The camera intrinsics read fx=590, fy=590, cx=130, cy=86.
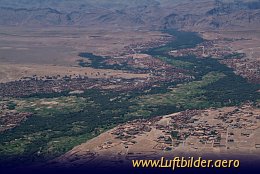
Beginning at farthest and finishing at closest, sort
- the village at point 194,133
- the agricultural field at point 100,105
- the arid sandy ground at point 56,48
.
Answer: the arid sandy ground at point 56,48 → the agricultural field at point 100,105 → the village at point 194,133

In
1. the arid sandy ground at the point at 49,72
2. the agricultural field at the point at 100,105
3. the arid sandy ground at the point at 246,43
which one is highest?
the arid sandy ground at the point at 246,43

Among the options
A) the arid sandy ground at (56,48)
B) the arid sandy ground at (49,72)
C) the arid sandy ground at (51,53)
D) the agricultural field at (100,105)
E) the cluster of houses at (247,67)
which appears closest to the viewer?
the agricultural field at (100,105)

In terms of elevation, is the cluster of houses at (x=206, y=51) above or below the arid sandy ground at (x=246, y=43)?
below

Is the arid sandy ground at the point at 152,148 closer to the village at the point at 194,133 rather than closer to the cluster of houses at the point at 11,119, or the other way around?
Answer: the village at the point at 194,133

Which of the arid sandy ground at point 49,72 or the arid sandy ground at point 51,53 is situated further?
the arid sandy ground at point 51,53

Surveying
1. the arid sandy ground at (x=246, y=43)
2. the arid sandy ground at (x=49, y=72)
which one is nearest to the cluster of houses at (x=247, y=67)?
the arid sandy ground at (x=246, y=43)

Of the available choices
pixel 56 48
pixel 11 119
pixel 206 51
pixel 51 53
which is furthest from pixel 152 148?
pixel 56 48

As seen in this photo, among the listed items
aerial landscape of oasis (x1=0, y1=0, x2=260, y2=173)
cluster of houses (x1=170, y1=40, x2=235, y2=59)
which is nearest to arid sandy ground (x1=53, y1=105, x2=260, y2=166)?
aerial landscape of oasis (x1=0, y1=0, x2=260, y2=173)

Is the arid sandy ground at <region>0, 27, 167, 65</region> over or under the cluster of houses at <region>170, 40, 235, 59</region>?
under

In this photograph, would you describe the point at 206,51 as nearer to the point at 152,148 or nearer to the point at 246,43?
the point at 246,43

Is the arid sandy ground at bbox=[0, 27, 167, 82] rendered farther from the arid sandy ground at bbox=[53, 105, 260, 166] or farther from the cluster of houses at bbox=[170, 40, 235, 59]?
the arid sandy ground at bbox=[53, 105, 260, 166]

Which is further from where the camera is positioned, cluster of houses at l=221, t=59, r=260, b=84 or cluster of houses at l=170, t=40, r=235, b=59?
cluster of houses at l=170, t=40, r=235, b=59
